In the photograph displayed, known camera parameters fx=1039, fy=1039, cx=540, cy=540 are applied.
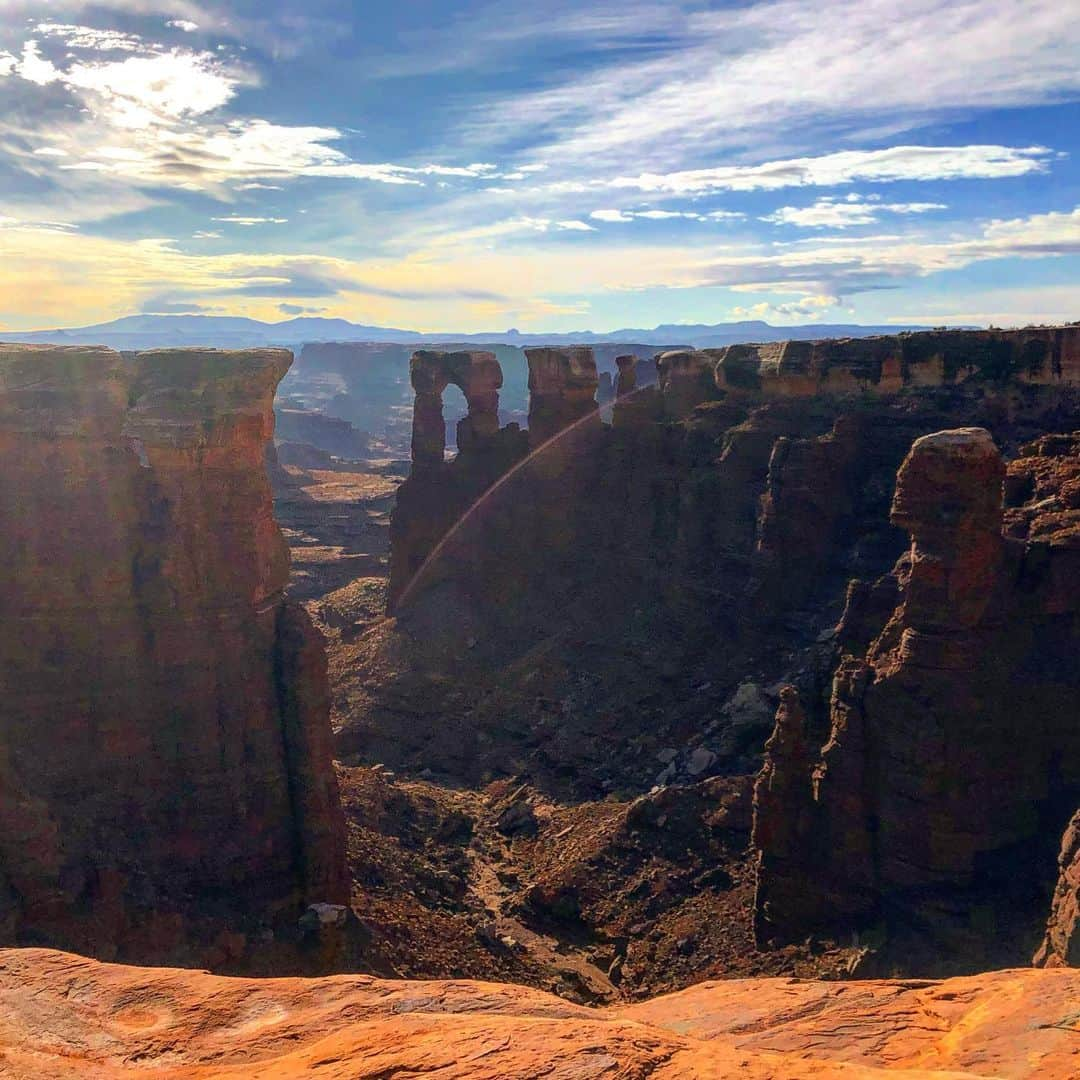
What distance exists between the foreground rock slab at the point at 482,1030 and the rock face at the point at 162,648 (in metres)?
10.3

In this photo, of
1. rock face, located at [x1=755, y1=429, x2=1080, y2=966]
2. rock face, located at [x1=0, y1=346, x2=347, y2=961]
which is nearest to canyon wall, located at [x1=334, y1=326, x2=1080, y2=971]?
rock face, located at [x1=755, y1=429, x2=1080, y2=966]

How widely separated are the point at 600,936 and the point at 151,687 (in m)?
13.1

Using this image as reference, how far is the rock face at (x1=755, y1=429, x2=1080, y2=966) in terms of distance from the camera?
2150cm

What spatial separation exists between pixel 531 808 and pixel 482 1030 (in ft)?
87.3

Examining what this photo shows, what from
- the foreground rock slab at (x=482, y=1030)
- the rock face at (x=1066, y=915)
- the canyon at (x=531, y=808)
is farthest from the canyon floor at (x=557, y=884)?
the foreground rock slab at (x=482, y=1030)

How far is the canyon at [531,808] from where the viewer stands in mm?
10159

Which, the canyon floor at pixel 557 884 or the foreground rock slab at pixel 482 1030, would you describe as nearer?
the foreground rock slab at pixel 482 1030

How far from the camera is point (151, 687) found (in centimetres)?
2248

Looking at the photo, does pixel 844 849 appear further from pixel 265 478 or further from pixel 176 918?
pixel 265 478

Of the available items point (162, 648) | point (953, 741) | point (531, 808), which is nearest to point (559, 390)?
point (531, 808)

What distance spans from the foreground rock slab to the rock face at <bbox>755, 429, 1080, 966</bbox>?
1067 centimetres

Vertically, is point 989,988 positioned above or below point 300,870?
above

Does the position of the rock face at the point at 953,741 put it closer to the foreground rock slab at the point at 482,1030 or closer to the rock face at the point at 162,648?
the foreground rock slab at the point at 482,1030

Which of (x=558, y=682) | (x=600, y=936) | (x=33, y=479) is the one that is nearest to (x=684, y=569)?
(x=558, y=682)
